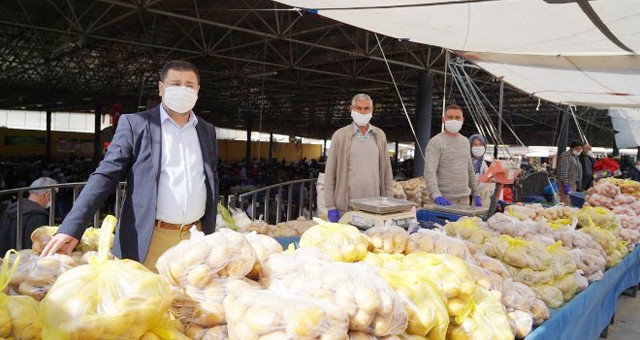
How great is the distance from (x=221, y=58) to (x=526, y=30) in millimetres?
13384

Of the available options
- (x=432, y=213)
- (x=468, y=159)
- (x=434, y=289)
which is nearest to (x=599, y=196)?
(x=468, y=159)

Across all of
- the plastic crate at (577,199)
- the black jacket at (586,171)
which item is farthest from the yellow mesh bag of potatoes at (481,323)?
the black jacket at (586,171)

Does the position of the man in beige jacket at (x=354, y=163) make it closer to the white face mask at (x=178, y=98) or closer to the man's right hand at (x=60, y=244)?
the white face mask at (x=178, y=98)

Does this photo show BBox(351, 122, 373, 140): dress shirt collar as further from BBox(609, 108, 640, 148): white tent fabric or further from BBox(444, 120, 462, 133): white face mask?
BBox(609, 108, 640, 148): white tent fabric

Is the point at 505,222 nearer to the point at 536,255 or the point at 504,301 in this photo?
the point at 536,255

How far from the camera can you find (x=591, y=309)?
297 centimetres

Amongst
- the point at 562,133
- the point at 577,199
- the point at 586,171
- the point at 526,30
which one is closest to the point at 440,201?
the point at 526,30

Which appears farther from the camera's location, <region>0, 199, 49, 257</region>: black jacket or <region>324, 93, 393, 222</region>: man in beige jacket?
<region>0, 199, 49, 257</region>: black jacket

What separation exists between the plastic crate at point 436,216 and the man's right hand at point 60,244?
2.87 meters

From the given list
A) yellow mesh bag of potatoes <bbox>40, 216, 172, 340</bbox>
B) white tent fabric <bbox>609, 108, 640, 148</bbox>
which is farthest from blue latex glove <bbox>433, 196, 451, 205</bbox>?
white tent fabric <bbox>609, 108, 640, 148</bbox>

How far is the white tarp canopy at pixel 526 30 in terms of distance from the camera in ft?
10.6

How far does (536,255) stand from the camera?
258 cm

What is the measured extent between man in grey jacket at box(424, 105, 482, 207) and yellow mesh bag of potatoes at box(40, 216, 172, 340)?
3.41 metres

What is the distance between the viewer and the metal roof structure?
10.5 m
